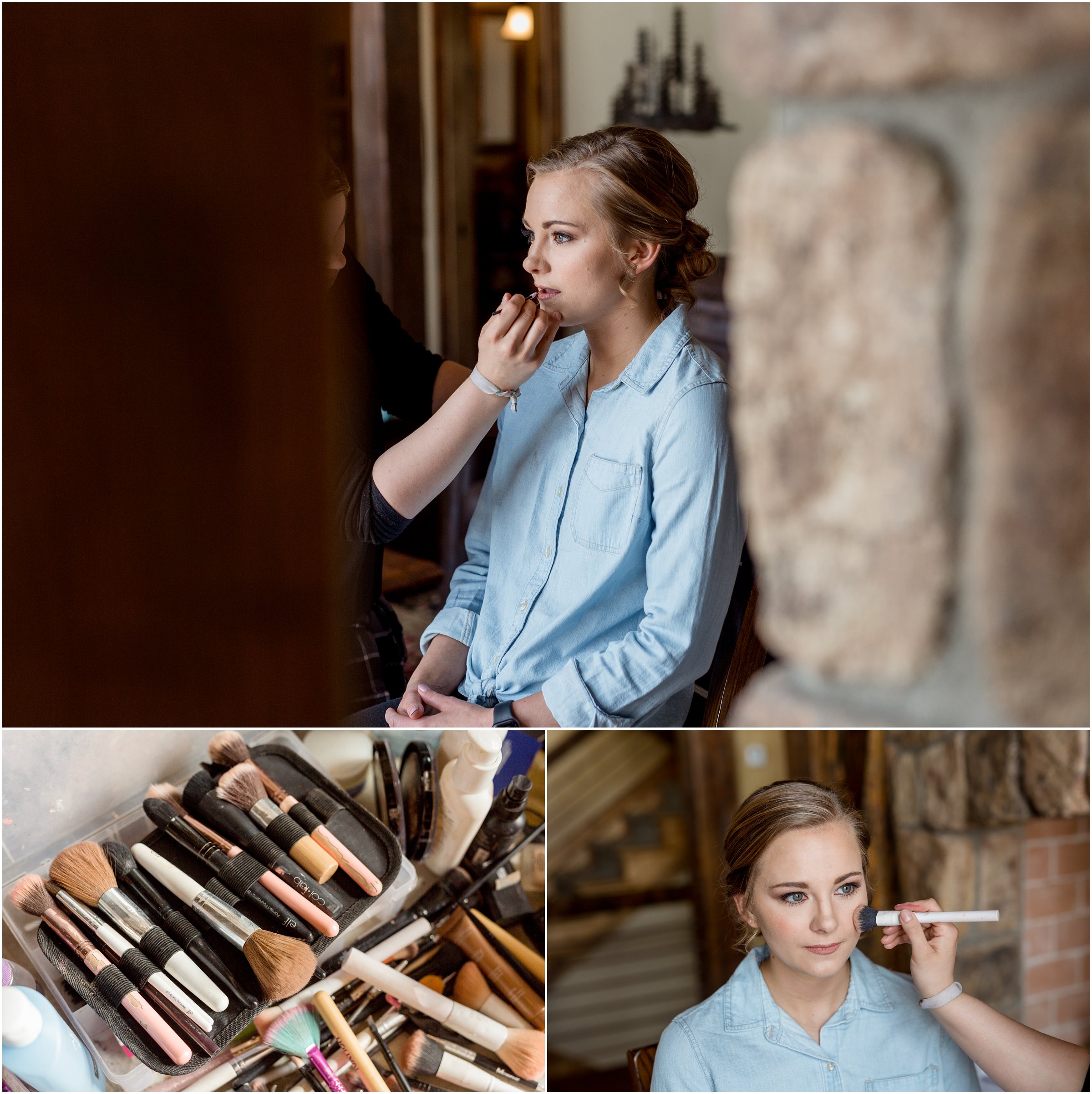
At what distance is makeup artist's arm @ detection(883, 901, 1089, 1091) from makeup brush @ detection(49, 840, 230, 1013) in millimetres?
673

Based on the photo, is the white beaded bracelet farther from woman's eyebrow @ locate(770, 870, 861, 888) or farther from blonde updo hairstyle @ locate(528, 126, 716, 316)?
blonde updo hairstyle @ locate(528, 126, 716, 316)

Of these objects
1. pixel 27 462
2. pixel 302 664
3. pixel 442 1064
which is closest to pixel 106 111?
pixel 27 462

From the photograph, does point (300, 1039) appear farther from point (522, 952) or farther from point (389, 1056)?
point (522, 952)

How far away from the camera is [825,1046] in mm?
930

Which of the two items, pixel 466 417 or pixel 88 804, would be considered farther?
pixel 88 804

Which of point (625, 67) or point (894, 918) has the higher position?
point (625, 67)

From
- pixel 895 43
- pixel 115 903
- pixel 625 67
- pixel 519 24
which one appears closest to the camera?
pixel 895 43

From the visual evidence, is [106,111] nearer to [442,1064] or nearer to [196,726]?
[196,726]

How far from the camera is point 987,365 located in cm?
44

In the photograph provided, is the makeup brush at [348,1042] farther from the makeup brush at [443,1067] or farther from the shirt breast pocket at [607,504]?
the shirt breast pocket at [607,504]

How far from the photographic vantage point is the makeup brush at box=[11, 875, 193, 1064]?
910 millimetres

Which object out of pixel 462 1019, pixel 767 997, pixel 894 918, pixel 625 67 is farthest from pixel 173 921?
pixel 625 67

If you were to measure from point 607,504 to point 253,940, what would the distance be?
21.5 inches

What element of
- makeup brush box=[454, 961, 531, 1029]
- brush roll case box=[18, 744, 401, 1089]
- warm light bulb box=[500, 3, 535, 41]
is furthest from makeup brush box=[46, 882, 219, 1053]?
warm light bulb box=[500, 3, 535, 41]
